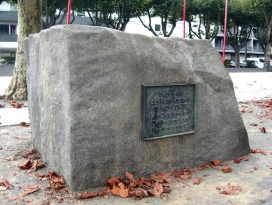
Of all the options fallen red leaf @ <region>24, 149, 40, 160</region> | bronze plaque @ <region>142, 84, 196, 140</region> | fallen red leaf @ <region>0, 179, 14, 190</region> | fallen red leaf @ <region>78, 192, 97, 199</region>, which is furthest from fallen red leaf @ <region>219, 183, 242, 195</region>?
fallen red leaf @ <region>24, 149, 40, 160</region>

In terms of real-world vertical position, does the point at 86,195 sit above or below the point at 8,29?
below

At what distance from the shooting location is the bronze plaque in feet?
12.3

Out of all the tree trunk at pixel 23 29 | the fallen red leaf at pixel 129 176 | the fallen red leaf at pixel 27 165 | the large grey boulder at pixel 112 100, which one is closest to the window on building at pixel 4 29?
the tree trunk at pixel 23 29

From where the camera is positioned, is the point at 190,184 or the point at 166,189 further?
the point at 190,184

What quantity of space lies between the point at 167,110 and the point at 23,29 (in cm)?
649

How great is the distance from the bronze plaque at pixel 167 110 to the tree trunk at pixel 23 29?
616cm

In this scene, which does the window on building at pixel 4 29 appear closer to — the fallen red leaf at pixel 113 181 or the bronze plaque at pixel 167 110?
the bronze plaque at pixel 167 110

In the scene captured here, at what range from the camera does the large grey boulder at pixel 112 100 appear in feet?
10.8

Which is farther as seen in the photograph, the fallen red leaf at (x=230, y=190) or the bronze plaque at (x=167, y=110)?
the bronze plaque at (x=167, y=110)

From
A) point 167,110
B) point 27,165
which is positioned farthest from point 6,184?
point 167,110

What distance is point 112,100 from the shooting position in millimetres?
3451

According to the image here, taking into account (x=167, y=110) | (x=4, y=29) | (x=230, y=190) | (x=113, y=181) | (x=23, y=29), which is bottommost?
(x=230, y=190)

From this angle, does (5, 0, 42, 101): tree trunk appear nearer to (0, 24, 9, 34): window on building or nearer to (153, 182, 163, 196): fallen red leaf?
(153, 182, 163, 196): fallen red leaf

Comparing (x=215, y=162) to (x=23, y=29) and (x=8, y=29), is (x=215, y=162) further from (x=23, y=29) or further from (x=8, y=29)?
(x=8, y=29)
